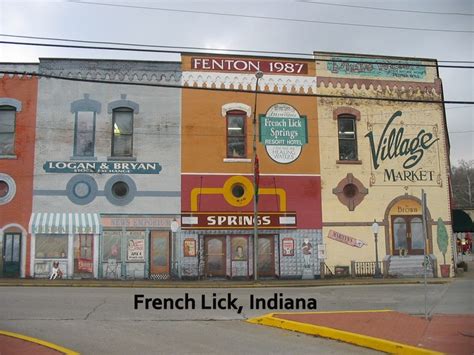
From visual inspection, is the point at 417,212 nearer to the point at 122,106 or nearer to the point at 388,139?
the point at 388,139

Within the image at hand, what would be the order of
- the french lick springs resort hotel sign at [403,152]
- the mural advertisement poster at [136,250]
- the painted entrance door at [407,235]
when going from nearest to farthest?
the mural advertisement poster at [136,250] < the painted entrance door at [407,235] < the french lick springs resort hotel sign at [403,152]

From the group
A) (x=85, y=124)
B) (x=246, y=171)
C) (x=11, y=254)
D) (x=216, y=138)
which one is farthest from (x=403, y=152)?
(x=11, y=254)

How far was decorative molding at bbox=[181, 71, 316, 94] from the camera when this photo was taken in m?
24.2

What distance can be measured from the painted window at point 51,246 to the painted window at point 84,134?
149 inches

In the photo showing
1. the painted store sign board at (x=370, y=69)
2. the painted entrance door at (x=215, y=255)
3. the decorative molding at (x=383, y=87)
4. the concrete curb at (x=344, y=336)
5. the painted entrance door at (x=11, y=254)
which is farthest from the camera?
the painted store sign board at (x=370, y=69)

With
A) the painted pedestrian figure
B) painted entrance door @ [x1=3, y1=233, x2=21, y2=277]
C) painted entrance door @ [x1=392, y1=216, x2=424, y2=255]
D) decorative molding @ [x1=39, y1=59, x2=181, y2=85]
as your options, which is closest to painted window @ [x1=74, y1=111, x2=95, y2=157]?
decorative molding @ [x1=39, y1=59, x2=181, y2=85]

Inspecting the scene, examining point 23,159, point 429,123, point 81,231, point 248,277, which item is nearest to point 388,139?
point 429,123

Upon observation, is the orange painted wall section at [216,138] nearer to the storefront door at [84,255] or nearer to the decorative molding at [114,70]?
the decorative molding at [114,70]

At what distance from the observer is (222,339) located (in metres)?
10.3

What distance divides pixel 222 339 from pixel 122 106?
1561cm

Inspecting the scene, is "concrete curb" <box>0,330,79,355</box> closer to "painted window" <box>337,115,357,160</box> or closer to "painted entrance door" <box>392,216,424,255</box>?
"painted window" <box>337,115,357,160</box>

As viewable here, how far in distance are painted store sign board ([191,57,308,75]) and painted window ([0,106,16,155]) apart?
27.4 feet

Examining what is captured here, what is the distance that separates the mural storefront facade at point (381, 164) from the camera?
24.4 m

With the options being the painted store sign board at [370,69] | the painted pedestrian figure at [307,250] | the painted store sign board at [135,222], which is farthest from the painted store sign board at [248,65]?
the painted pedestrian figure at [307,250]
